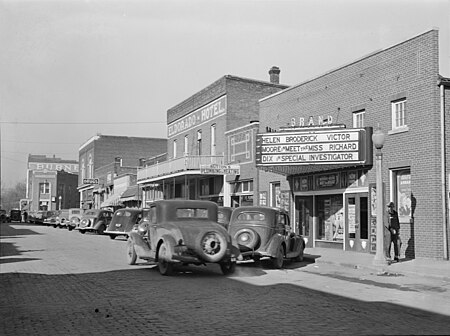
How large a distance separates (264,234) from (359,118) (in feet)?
23.3

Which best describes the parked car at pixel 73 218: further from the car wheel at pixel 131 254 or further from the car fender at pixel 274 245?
the car fender at pixel 274 245

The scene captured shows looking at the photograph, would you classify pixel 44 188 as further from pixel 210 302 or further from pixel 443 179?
pixel 210 302

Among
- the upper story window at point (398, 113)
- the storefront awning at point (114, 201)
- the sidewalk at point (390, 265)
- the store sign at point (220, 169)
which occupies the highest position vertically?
the upper story window at point (398, 113)

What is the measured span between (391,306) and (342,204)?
39.9 feet

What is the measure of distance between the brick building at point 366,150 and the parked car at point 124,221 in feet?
26.9

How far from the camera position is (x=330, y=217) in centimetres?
2186

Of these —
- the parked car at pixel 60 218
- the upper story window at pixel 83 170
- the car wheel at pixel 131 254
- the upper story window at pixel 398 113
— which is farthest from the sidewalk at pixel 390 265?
the upper story window at pixel 83 170

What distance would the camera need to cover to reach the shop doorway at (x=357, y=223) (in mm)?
19438

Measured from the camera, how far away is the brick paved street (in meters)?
7.34

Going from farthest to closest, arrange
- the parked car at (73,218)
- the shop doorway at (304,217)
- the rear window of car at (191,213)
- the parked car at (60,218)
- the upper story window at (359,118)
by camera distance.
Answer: the parked car at (60,218), the parked car at (73,218), the shop doorway at (304,217), the upper story window at (359,118), the rear window of car at (191,213)

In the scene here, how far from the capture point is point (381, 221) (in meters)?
15.2

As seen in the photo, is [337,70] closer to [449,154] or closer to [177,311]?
[449,154]

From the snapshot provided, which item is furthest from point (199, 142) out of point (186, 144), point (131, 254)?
point (131, 254)

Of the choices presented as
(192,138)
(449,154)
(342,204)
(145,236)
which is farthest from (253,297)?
(192,138)
